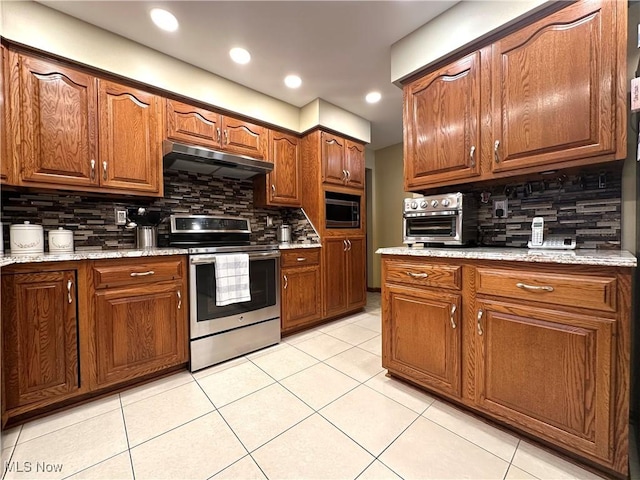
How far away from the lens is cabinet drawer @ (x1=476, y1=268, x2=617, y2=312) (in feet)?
3.41

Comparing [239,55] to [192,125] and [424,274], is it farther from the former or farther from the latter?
[424,274]

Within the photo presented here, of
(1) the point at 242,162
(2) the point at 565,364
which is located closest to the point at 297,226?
(1) the point at 242,162

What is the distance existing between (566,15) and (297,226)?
265cm

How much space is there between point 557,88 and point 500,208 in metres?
0.74

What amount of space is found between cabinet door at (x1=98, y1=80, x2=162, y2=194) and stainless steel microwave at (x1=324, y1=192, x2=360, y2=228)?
5.50 ft

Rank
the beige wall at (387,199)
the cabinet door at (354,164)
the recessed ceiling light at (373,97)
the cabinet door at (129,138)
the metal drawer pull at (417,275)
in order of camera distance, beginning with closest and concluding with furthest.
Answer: the metal drawer pull at (417,275), the cabinet door at (129,138), the recessed ceiling light at (373,97), the cabinet door at (354,164), the beige wall at (387,199)

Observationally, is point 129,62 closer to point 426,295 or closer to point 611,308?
point 426,295

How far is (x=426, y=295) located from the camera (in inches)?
62.4

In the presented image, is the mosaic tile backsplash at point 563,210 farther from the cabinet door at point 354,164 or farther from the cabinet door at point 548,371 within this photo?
the cabinet door at point 354,164

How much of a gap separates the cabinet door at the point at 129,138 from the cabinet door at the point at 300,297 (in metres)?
1.42

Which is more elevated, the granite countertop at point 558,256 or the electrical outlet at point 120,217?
the electrical outlet at point 120,217

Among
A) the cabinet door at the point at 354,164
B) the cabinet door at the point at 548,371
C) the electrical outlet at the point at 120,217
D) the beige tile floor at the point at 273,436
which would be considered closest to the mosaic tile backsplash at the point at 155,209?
the electrical outlet at the point at 120,217

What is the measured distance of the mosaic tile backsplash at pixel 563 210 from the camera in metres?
1.43

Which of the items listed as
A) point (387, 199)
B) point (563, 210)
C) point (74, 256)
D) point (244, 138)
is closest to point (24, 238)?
point (74, 256)
